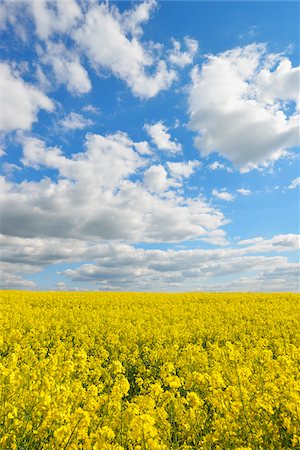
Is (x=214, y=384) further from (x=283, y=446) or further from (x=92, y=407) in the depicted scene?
(x=92, y=407)

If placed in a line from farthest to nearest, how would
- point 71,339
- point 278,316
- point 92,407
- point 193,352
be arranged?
point 278,316 < point 71,339 < point 193,352 < point 92,407

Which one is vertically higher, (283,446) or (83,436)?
(83,436)

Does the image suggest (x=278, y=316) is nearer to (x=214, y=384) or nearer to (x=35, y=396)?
(x=214, y=384)

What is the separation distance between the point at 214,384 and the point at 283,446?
121 centimetres

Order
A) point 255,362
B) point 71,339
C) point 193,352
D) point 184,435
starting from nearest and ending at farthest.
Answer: point 184,435
point 255,362
point 193,352
point 71,339

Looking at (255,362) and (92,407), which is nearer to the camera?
(92,407)

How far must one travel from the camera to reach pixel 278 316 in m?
16.4

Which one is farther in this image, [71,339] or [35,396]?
[71,339]

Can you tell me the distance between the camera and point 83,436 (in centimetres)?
437

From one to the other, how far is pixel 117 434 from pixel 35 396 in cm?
143

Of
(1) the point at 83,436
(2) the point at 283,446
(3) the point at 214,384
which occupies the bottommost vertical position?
(2) the point at 283,446

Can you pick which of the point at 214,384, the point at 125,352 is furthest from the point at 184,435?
the point at 125,352

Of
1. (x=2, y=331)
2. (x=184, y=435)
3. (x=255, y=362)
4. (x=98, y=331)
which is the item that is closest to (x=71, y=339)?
(x=98, y=331)

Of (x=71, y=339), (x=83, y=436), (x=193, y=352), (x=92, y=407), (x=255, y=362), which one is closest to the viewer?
(x=83, y=436)
